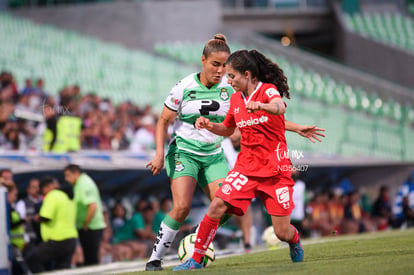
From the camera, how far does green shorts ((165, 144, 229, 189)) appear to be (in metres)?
8.25

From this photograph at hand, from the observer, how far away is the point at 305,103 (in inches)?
1084

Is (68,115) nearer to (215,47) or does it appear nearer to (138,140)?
(138,140)

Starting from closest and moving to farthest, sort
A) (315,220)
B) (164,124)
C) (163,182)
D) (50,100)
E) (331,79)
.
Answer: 1. (164,124)
2. (50,100)
3. (163,182)
4. (315,220)
5. (331,79)

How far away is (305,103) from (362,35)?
11.1m

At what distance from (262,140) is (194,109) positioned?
127 cm

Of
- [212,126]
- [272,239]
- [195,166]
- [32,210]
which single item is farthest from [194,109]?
[32,210]

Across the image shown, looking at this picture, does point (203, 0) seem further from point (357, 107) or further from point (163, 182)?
point (163, 182)

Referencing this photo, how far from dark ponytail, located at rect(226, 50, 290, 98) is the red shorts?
83 cm

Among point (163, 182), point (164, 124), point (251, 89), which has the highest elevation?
point (251, 89)

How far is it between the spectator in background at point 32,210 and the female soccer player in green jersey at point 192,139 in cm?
556

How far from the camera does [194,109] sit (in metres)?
8.45

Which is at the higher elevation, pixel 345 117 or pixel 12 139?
pixel 12 139

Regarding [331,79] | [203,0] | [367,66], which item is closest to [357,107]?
[331,79]

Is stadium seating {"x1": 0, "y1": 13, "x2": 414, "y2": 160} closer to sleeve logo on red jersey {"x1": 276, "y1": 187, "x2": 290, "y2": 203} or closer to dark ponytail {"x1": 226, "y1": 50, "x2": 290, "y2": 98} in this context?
dark ponytail {"x1": 226, "y1": 50, "x2": 290, "y2": 98}
